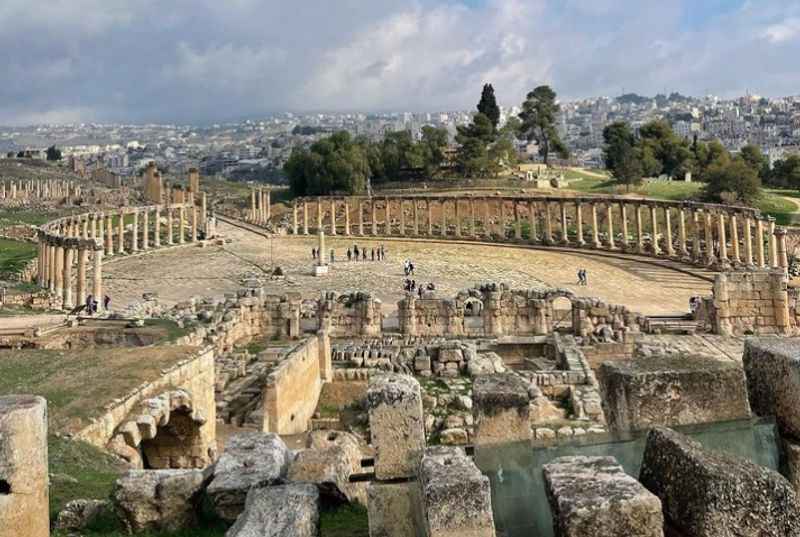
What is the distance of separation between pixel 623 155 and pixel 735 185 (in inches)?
721

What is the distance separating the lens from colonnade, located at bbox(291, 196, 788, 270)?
60469 mm

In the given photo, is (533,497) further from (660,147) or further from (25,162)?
(25,162)

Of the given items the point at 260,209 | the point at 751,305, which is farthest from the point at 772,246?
the point at 260,209

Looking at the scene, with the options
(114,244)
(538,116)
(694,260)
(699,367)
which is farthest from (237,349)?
(538,116)

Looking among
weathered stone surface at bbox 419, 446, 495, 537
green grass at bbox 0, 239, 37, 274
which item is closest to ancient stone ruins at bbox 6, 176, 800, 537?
weathered stone surface at bbox 419, 446, 495, 537

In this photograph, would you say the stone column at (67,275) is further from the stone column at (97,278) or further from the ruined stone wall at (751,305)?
the ruined stone wall at (751,305)

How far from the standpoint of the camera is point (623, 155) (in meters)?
92.4

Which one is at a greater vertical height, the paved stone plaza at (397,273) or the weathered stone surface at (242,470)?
the paved stone plaza at (397,273)

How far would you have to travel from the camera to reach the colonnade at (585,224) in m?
60.5

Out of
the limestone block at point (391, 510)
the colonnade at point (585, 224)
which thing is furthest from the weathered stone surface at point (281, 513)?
the colonnade at point (585, 224)

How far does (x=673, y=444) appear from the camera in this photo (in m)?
6.21

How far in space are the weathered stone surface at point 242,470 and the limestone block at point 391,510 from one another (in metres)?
1.97

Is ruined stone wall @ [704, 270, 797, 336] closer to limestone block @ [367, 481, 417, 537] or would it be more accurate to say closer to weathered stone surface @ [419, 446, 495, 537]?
limestone block @ [367, 481, 417, 537]

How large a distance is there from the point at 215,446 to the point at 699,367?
1316cm
